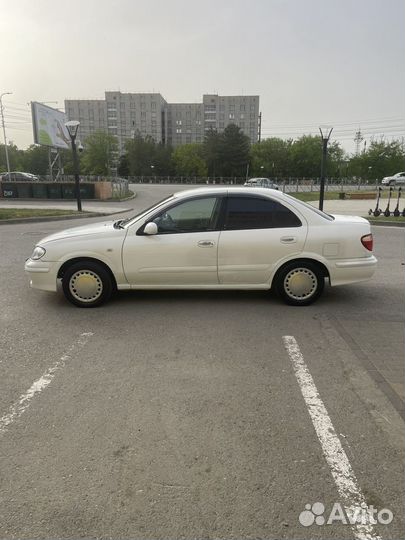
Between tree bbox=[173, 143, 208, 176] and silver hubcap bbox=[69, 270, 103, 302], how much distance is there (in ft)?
309

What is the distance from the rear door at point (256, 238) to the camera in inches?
216

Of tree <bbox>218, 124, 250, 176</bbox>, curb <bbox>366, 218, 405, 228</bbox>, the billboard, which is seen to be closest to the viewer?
curb <bbox>366, 218, 405, 228</bbox>

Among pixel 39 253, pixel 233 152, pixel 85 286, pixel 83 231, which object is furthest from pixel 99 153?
pixel 85 286

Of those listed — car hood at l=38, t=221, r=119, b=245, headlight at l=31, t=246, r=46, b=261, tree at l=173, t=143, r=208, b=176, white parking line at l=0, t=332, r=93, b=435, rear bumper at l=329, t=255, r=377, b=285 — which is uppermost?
tree at l=173, t=143, r=208, b=176

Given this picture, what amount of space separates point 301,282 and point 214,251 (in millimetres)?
1252

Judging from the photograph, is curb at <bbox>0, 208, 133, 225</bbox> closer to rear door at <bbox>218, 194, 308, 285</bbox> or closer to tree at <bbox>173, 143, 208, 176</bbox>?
rear door at <bbox>218, 194, 308, 285</bbox>

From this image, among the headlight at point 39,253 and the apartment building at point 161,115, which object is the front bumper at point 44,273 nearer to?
the headlight at point 39,253

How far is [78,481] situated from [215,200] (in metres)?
3.93

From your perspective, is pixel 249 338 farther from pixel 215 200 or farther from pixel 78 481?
pixel 78 481

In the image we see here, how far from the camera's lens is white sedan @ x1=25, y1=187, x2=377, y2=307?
18.0 feet

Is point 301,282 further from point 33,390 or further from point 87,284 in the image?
point 33,390

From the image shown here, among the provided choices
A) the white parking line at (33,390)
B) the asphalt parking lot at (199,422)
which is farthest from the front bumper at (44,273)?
the white parking line at (33,390)

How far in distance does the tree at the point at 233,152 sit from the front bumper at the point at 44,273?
88.9 metres

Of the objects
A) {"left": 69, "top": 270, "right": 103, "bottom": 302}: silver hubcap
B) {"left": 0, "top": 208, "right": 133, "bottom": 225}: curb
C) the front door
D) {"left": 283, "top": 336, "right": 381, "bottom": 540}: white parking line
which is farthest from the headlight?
{"left": 0, "top": 208, "right": 133, "bottom": 225}: curb
